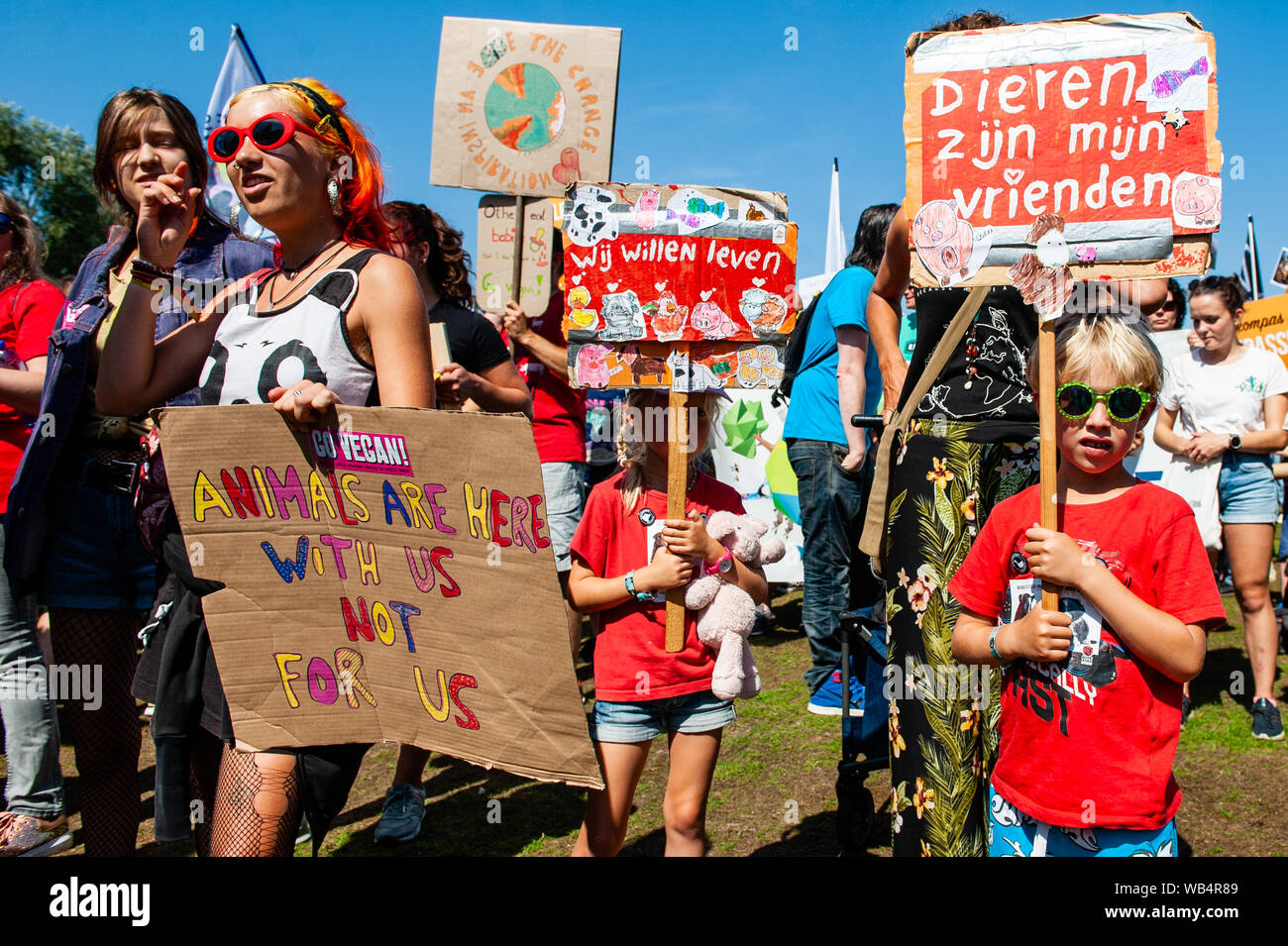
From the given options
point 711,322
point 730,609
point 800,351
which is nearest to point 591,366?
point 711,322

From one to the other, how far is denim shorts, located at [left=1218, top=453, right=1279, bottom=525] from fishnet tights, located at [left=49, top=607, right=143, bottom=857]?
4.85m

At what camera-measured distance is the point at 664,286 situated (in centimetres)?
284

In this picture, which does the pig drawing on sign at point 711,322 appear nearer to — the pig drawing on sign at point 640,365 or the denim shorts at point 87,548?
the pig drawing on sign at point 640,365

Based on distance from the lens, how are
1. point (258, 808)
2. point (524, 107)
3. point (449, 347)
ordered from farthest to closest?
point (524, 107)
point (449, 347)
point (258, 808)

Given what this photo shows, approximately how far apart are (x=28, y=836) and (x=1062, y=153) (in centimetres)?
395

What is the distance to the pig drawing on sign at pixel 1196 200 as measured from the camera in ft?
7.27

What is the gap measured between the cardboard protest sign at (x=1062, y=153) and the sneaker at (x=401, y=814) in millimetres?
2777

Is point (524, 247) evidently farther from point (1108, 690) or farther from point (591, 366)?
point (1108, 690)

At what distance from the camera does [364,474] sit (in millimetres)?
1991

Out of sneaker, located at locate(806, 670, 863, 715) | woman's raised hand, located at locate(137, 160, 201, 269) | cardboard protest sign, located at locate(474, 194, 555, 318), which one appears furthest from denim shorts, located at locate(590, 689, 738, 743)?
cardboard protest sign, located at locate(474, 194, 555, 318)

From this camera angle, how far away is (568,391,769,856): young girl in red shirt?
267 centimetres

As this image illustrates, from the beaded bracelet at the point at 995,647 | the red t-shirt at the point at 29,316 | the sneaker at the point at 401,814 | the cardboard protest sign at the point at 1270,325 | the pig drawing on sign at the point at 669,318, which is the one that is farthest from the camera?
the cardboard protest sign at the point at 1270,325

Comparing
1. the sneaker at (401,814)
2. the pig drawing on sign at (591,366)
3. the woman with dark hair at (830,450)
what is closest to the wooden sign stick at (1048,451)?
the pig drawing on sign at (591,366)

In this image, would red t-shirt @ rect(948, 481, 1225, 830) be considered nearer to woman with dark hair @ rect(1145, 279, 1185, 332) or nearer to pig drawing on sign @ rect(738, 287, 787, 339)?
pig drawing on sign @ rect(738, 287, 787, 339)
